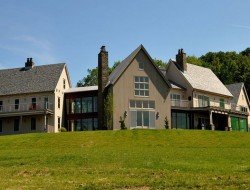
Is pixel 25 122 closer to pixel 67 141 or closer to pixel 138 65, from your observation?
pixel 138 65

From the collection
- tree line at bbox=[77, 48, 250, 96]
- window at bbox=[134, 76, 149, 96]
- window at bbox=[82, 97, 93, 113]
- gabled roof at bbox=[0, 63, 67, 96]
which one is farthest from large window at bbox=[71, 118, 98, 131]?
tree line at bbox=[77, 48, 250, 96]

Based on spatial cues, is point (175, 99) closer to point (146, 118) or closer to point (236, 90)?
point (146, 118)

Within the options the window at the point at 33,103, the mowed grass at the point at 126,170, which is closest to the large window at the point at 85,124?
the window at the point at 33,103

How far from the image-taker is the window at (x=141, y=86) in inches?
2179

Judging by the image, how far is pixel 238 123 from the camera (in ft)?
228

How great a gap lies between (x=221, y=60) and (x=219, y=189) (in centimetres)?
9831

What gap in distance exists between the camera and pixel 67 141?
39375 millimetres

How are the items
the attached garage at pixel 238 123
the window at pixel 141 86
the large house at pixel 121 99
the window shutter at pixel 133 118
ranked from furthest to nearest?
the attached garage at pixel 238 123
the window at pixel 141 86
the large house at pixel 121 99
the window shutter at pixel 133 118

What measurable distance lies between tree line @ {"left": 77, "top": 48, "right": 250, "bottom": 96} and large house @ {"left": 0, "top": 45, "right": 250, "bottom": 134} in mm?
25846

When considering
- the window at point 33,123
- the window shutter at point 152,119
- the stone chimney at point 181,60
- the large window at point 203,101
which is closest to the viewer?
the window shutter at point 152,119

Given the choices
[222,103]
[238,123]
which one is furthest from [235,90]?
[238,123]

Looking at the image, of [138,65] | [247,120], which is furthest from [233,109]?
[138,65]

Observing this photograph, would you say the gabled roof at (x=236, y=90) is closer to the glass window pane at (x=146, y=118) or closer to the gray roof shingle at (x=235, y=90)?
the gray roof shingle at (x=235, y=90)

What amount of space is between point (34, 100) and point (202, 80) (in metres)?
24.4
